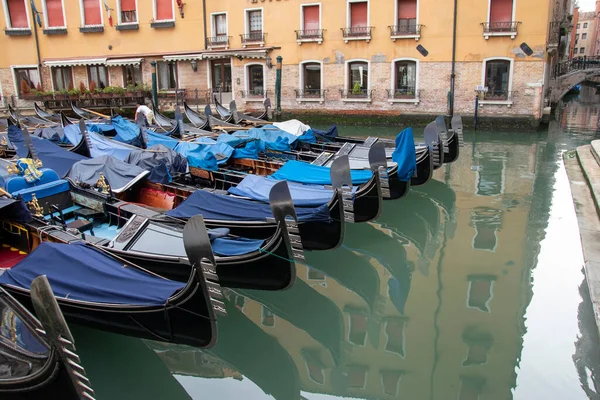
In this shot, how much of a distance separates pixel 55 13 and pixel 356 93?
9.25m

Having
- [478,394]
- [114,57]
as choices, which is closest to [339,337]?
[478,394]

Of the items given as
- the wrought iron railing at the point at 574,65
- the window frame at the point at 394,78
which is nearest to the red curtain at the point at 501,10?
the window frame at the point at 394,78

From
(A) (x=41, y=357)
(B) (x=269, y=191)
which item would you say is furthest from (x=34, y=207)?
(A) (x=41, y=357)

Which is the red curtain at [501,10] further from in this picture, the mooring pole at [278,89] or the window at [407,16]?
the mooring pole at [278,89]

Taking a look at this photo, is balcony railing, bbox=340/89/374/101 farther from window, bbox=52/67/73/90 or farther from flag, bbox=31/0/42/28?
flag, bbox=31/0/42/28

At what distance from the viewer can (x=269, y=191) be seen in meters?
4.72

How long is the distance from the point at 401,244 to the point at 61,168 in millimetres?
3668

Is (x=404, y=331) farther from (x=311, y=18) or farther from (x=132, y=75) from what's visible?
(x=132, y=75)

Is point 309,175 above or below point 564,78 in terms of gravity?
below

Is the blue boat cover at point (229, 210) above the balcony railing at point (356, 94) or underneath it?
underneath

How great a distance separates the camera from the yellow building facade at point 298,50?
39.1 ft

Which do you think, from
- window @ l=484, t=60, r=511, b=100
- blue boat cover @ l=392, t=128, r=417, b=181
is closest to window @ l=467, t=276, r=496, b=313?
blue boat cover @ l=392, t=128, r=417, b=181

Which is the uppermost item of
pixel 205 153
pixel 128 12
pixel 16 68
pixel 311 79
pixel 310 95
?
pixel 128 12

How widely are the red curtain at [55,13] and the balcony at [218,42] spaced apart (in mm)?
4671
